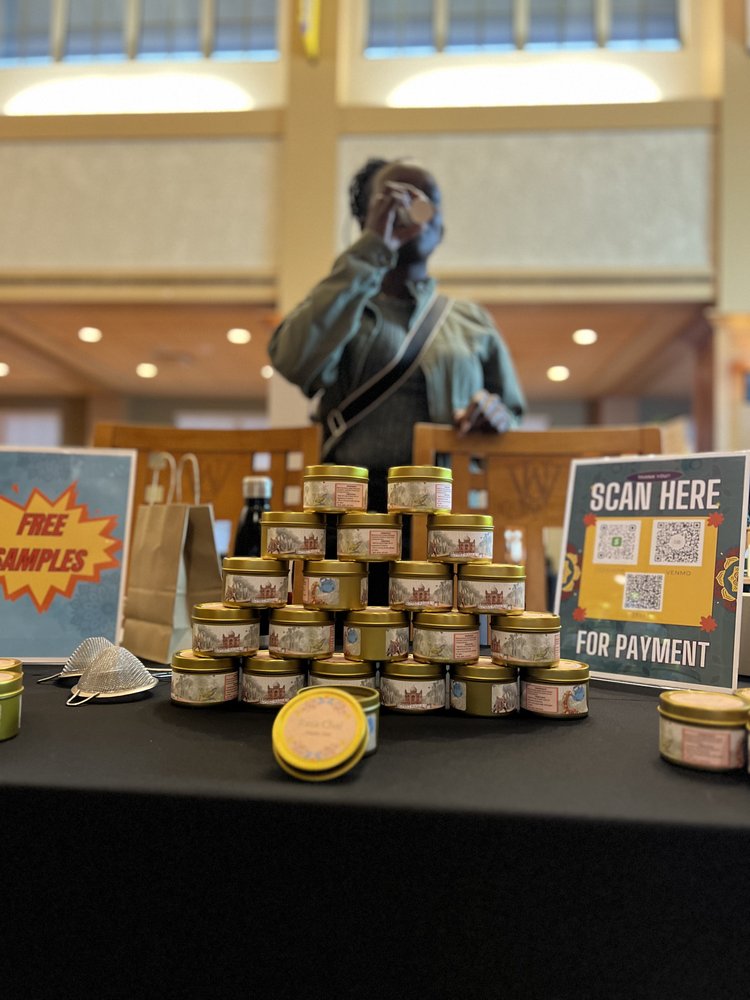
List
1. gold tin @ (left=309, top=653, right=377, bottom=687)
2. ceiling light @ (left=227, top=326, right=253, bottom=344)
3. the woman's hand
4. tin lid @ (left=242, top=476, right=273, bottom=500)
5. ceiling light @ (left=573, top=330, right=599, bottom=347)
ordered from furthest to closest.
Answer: ceiling light @ (left=227, top=326, right=253, bottom=344) → ceiling light @ (left=573, top=330, right=599, bottom=347) → the woman's hand → tin lid @ (left=242, top=476, right=273, bottom=500) → gold tin @ (left=309, top=653, right=377, bottom=687)

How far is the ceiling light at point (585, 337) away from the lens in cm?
520

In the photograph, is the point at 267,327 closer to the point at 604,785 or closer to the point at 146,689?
the point at 146,689

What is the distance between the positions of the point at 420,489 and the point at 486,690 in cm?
25

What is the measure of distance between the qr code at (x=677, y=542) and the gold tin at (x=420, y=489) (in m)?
0.30

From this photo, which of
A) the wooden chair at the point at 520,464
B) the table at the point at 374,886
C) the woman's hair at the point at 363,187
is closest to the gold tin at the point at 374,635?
the table at the point at 374,886

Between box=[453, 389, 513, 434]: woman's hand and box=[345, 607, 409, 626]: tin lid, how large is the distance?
0.62 meters

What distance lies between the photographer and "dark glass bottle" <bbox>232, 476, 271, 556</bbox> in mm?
1058

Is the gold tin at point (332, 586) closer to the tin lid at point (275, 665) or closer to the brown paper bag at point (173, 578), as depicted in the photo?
the tin lid at point (275, 665)

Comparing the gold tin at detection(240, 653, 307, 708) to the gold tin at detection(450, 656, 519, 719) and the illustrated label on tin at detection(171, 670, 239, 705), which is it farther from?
the gold tin at detection(450, 656, 519, 719)

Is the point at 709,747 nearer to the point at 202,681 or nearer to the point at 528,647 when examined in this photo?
Answer: the point at 528,647

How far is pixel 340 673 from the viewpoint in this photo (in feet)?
2.32

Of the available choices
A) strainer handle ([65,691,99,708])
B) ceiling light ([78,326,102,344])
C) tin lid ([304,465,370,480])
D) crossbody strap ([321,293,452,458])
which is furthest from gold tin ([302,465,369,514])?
ceiling light ([78,326,102,344])

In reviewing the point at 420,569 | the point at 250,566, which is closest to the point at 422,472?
the point at 420,569

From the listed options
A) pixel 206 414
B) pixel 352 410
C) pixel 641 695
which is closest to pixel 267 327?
pixel 206 414
